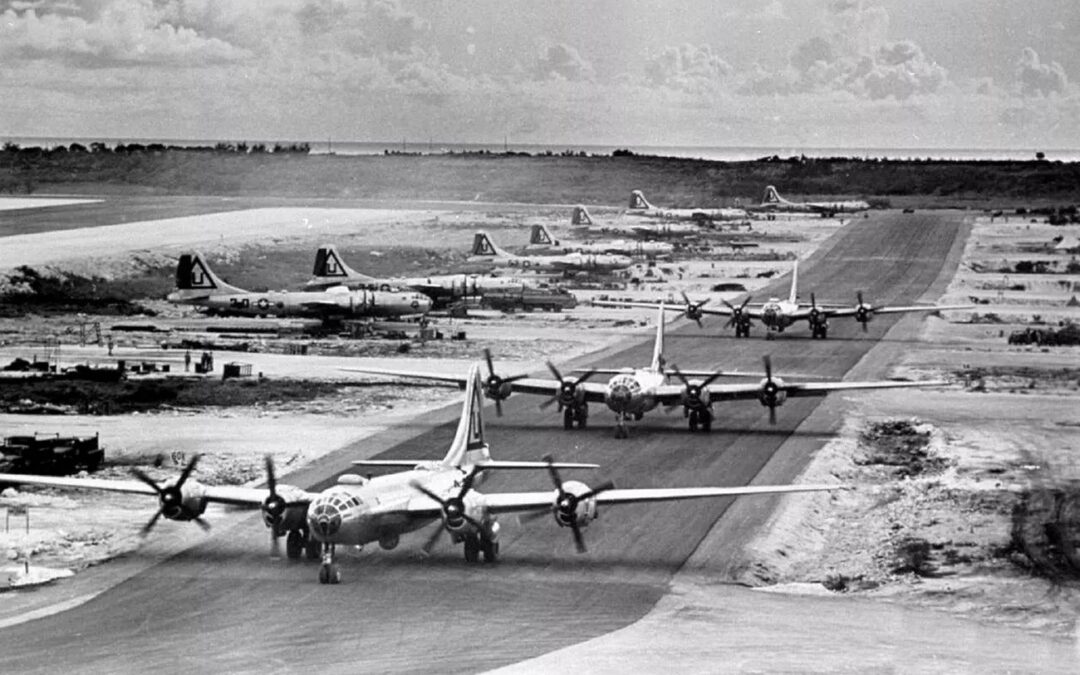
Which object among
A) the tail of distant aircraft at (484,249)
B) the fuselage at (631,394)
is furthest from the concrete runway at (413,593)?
the tail of distant aircraft at (484,249)

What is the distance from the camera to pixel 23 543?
48500mm

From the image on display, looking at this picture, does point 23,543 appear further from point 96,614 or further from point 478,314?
point 478,314

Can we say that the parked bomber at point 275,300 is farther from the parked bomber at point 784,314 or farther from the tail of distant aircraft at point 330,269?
the parked bomber at point 784,314

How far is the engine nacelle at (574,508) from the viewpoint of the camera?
43406 mm

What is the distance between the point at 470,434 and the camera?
167 ft

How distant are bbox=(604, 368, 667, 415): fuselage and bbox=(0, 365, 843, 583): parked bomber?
63.9 feet

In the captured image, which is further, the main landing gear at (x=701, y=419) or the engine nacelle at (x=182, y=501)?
the main landing gear at (x=701, y=419)

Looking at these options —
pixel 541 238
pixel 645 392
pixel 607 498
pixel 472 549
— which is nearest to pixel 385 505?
pixel 472 549

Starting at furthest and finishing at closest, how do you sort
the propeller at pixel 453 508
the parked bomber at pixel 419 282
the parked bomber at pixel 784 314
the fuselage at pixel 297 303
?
the parked bomber at pixel 419 282 → the fuselage at pixel 297 303 → the parked bomber at pixel 784 314 → the propeller at pixel 453 508

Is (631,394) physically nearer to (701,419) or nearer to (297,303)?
(701,419)

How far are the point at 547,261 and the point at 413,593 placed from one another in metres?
104

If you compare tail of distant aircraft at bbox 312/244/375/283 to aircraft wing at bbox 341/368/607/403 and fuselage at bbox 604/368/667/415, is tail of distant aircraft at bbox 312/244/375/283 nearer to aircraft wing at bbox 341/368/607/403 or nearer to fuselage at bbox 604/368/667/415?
aircraft wing at bbox 341/368/607/403

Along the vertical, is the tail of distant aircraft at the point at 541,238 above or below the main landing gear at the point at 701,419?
above

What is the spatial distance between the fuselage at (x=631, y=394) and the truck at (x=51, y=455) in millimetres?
21447
